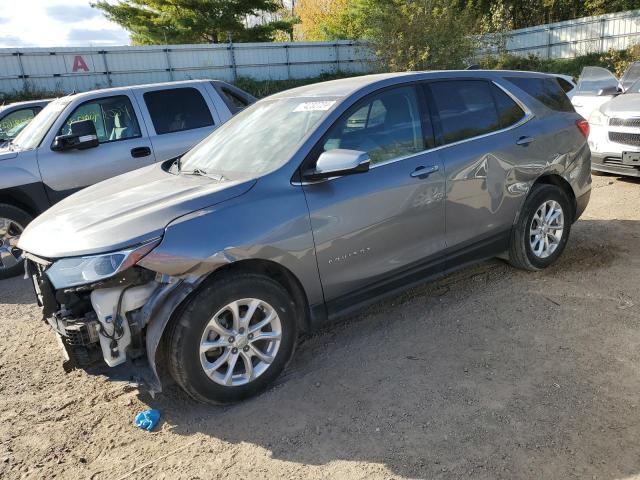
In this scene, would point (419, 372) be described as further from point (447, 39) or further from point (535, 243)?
point (447, 39)

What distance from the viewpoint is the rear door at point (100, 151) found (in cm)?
597

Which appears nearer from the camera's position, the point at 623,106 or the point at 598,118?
the point at 623,106

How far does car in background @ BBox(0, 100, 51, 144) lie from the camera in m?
7.06

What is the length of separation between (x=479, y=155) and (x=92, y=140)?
4354 mm

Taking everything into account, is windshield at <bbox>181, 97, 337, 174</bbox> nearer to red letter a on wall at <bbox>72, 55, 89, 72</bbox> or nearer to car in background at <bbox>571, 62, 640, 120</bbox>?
car in background at <bbox>571, 62, 640, 120</bbox>

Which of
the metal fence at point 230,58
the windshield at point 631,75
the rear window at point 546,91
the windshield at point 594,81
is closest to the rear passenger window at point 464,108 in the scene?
the rear window at point 546,91

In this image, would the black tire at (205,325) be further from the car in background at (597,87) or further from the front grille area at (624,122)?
the car in background at (597,87)

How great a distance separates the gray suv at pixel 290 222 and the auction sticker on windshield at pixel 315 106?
0.01 m

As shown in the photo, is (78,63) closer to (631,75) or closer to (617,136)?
(631,75)

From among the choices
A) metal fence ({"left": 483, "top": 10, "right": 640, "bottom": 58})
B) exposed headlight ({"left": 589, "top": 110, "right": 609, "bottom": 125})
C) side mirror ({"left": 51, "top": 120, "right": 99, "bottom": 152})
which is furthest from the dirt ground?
metal fence ({"left": 483, "top": 10, "right": 640, "bottom": 58})

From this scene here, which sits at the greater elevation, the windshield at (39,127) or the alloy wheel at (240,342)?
the windshield at (39,127)

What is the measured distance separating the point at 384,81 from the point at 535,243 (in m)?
2.02

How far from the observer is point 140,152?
21.1ft

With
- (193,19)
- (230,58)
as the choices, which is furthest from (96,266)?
(193,19)
